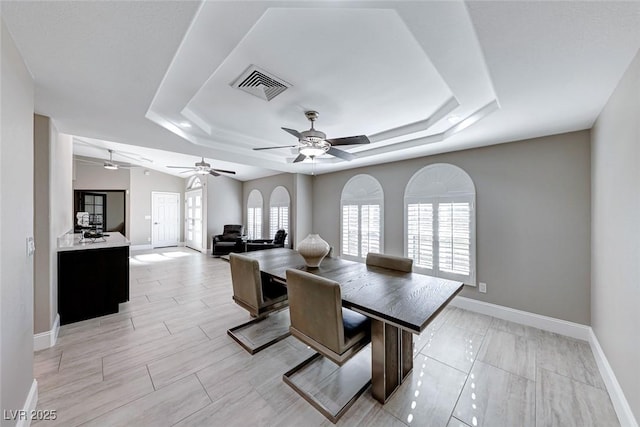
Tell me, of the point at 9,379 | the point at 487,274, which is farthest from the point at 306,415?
the point at 487,274

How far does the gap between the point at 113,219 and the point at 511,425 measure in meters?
10.7

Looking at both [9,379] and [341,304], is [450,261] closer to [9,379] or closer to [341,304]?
[341,304]

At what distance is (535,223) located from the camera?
2.88m

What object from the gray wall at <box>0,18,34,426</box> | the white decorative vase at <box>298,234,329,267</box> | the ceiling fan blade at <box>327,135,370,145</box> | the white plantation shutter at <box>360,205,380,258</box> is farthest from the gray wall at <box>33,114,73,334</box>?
the white plantation shutter at <box>360,205,380,258</box>

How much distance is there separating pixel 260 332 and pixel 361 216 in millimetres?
2947

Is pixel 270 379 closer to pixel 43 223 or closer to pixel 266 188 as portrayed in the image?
pixel 43 223

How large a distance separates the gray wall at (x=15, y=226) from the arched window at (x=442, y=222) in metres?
Result: 4.17

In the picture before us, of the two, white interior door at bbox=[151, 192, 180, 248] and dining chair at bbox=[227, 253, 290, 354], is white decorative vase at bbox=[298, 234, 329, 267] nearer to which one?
dining chair at bbox=[227, 253, 290, 354]

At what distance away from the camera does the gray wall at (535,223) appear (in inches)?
103

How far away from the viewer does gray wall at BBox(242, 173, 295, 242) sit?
6.27m

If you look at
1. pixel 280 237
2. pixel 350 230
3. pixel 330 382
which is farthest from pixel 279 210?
pixel 330 382

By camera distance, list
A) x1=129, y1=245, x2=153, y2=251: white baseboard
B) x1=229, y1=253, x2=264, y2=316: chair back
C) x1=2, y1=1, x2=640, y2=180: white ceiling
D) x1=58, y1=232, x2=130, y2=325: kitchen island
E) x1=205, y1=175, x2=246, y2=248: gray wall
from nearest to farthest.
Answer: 1. x1=2, y1=1, x2=640, y2=180: white ceiling
2. x1=229, y1=253, x2=264, y2=316: chair back
3. x1=58, y1=232, x2=130, y2=325: kitchen island
4. x1=205, y1=175, x2=246, y2=248: gray wall
5. x1=129, y1=245, x2=153, y2=251: white baseboard

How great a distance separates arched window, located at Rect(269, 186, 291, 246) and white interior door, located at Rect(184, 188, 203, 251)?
2.77 meters

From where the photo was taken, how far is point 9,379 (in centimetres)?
129
